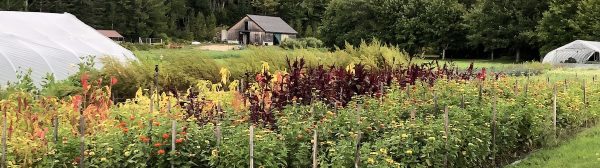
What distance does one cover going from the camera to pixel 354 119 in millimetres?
5125

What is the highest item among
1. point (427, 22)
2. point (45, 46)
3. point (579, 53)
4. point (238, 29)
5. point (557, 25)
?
point (238, 29)

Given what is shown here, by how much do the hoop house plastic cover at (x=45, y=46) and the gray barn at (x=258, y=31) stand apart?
51.5m

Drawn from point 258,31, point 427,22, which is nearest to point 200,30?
point 258,31

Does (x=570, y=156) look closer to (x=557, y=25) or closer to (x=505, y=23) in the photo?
(x=557, y=25)

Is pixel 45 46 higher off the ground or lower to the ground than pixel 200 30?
lower

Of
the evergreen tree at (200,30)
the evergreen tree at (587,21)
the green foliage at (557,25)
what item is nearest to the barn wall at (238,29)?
the evergreen tree at (200,30)

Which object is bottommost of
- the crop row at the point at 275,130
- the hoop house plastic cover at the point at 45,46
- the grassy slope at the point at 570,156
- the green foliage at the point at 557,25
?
the grassy slope at the point at 570,156

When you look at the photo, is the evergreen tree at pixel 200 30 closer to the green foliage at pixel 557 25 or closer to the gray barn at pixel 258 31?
the gray barn at pixel 258 31

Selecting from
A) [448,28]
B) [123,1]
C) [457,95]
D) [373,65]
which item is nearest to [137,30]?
[123,1]

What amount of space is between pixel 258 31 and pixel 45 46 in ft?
181

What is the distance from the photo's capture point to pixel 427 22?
44812 mm

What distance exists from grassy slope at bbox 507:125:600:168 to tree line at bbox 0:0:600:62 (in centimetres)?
1788

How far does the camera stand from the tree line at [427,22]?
35.8 meters

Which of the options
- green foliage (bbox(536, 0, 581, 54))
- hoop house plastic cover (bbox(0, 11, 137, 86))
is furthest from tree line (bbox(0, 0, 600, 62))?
hoop house plastic cover (bbox(0, 11, 137, 86))
